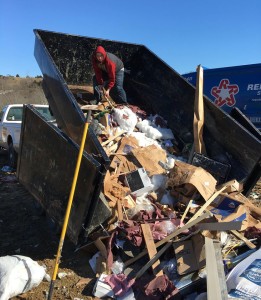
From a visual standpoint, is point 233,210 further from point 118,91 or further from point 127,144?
point 118,91

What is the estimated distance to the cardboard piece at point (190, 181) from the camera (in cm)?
408

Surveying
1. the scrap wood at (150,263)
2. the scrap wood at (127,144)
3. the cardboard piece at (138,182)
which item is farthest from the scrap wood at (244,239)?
the scrap wood at (127,144)

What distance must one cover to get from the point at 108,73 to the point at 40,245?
2.79m

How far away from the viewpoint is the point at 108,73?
19.6ft

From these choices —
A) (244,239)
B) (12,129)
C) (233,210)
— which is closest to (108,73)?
(233,210)

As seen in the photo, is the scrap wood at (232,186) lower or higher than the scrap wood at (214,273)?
higher

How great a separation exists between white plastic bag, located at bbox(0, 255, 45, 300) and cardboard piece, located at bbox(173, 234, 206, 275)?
123cm

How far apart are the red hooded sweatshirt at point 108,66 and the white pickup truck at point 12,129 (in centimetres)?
281

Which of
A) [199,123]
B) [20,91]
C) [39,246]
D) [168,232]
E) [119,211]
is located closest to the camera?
[168,232]

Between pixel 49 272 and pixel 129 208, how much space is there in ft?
3.23

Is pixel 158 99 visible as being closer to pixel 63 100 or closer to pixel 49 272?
pixel 63 100

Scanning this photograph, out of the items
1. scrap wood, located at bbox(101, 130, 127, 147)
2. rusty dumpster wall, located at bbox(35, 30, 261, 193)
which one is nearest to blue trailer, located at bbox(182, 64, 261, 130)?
rusty dumpster wall, located at bbox(35, 30, 261, 193)

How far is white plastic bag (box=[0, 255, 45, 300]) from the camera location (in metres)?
3.28

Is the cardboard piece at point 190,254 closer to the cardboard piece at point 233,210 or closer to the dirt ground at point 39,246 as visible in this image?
the cardboard piece at point 233,210
